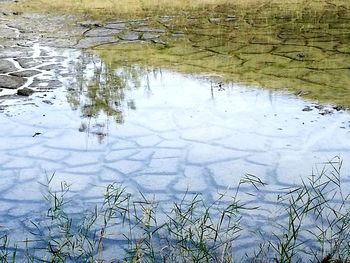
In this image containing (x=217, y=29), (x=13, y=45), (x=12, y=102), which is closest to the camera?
(x=12, y=102)

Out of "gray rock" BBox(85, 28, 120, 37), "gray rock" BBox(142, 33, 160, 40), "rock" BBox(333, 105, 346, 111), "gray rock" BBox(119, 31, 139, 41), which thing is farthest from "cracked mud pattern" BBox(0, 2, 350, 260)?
"gray rock" BBox(85, 28, 120, 37)

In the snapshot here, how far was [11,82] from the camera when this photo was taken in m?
6.50

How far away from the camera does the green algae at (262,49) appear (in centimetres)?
623

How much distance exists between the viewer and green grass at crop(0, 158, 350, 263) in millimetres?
2984

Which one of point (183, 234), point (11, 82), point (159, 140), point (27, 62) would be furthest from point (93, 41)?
point (183, 234)

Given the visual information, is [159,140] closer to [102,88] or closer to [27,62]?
[102,88]

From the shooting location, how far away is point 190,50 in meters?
7.76

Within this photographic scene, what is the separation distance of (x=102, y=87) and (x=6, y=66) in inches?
65.3

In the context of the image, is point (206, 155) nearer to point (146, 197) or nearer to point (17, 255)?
point (146, 197)

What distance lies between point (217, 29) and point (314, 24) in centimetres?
154

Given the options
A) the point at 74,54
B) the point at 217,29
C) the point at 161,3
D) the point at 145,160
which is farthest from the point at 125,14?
the point at 145,160

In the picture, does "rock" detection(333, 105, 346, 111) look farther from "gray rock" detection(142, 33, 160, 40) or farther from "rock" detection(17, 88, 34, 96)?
"gray rock" detection(142, 33, 160, 40)

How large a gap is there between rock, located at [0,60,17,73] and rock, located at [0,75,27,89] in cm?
30

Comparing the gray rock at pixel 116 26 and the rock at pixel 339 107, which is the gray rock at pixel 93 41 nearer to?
the gray rock at pixel 116 26
